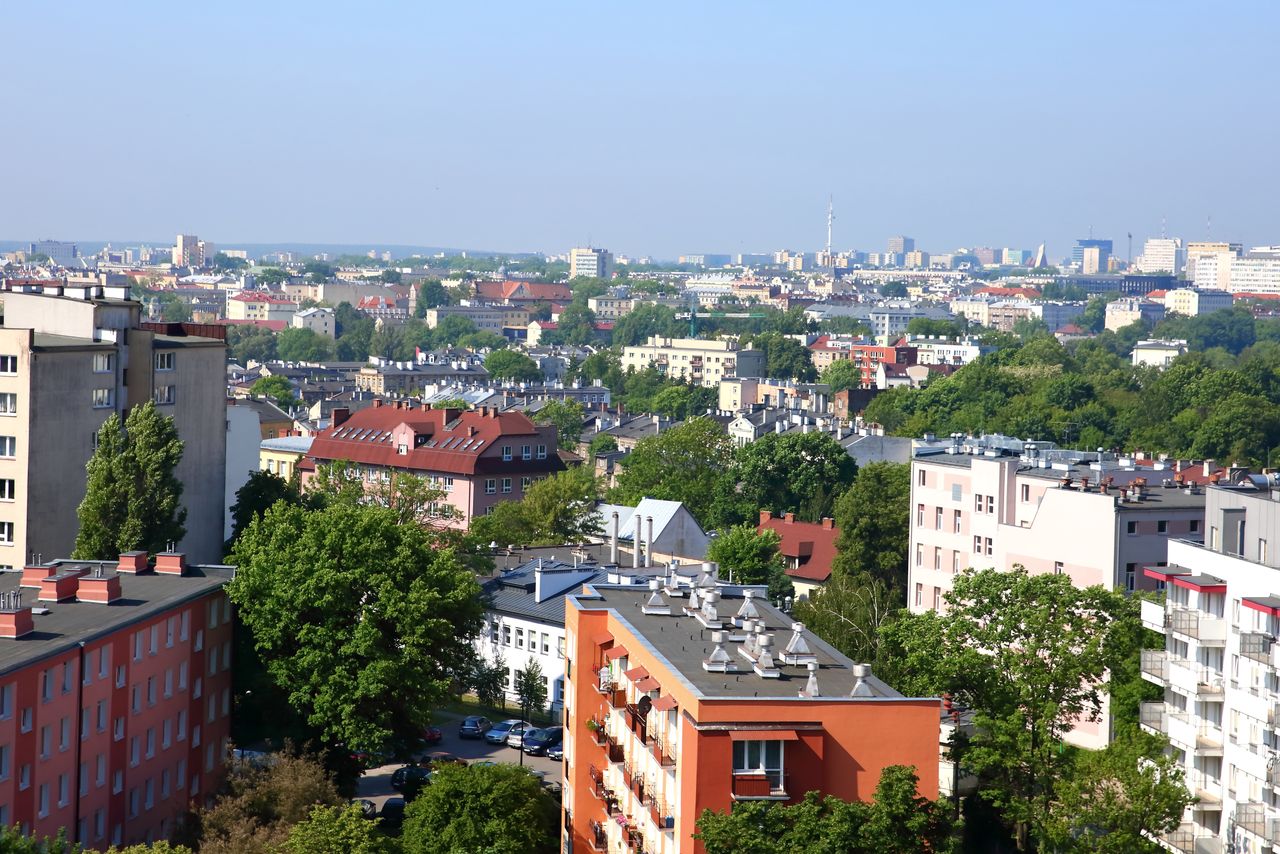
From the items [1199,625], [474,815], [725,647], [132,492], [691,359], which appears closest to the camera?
[725,647]

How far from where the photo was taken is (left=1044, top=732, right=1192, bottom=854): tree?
2955cm

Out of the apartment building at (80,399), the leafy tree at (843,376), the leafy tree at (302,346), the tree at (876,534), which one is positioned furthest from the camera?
the leafy tree at (302,346)

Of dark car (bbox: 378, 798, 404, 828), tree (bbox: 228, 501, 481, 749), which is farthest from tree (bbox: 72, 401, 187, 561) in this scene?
dark car (bbox: 378, 798, 404, 828)

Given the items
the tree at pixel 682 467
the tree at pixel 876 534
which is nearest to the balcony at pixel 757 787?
the tree at pixel 876 534

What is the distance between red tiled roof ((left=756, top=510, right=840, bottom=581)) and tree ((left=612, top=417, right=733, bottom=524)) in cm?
845

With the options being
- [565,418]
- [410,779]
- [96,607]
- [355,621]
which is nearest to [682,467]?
[565,418]

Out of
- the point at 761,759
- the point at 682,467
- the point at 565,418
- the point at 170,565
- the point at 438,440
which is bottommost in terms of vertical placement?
the point at 761,759

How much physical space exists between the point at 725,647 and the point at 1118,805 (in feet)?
22.3

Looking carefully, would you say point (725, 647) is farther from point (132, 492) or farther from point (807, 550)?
point (807, 550)

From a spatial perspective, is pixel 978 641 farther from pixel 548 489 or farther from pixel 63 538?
pixel 548 489

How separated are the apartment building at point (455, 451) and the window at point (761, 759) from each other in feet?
156

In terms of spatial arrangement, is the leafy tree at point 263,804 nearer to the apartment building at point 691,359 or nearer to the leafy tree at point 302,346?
the apartment building at point 691,359

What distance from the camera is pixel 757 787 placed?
25.8m

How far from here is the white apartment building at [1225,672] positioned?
30000mm
